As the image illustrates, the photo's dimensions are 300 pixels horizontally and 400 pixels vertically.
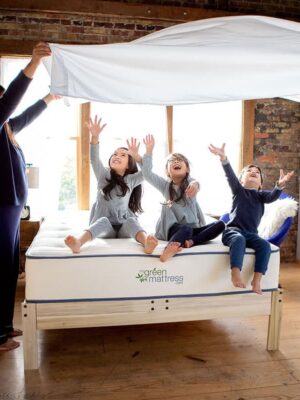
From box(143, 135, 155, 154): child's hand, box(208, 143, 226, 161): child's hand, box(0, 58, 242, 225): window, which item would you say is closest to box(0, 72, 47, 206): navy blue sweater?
box(143, 135, 155, 154): child's hand

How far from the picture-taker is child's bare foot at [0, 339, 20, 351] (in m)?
2.48

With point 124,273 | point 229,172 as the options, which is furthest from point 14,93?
point 229,172

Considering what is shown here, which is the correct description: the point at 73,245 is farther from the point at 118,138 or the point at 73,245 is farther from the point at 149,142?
the point at 118,138

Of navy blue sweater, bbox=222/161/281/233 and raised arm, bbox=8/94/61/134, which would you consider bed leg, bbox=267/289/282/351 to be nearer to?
navy blue sweater, bbox=222/161/281/233

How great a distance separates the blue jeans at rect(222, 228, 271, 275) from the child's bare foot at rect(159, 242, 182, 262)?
332 mm

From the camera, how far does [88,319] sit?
2.28 metres

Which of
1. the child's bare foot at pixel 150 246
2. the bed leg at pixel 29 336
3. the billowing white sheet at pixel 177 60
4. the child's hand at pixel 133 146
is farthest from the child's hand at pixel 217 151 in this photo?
the bed leg at pixel 29 336

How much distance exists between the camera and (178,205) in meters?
2.84

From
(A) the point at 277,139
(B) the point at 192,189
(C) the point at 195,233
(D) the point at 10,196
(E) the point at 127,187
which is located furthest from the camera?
(A) the point at 277,139

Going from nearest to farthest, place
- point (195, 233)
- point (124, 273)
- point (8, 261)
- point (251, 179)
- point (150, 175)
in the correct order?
point (124, 273) < point (8, 261) < point (195, 233) < point (150, 175) < point (251, 179)

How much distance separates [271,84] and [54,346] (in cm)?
211

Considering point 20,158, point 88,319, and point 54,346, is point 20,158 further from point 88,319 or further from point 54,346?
point 54,346

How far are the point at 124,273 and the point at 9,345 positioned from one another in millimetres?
920

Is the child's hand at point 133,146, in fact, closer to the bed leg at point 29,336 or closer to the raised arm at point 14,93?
the raised arm at point 14,93
